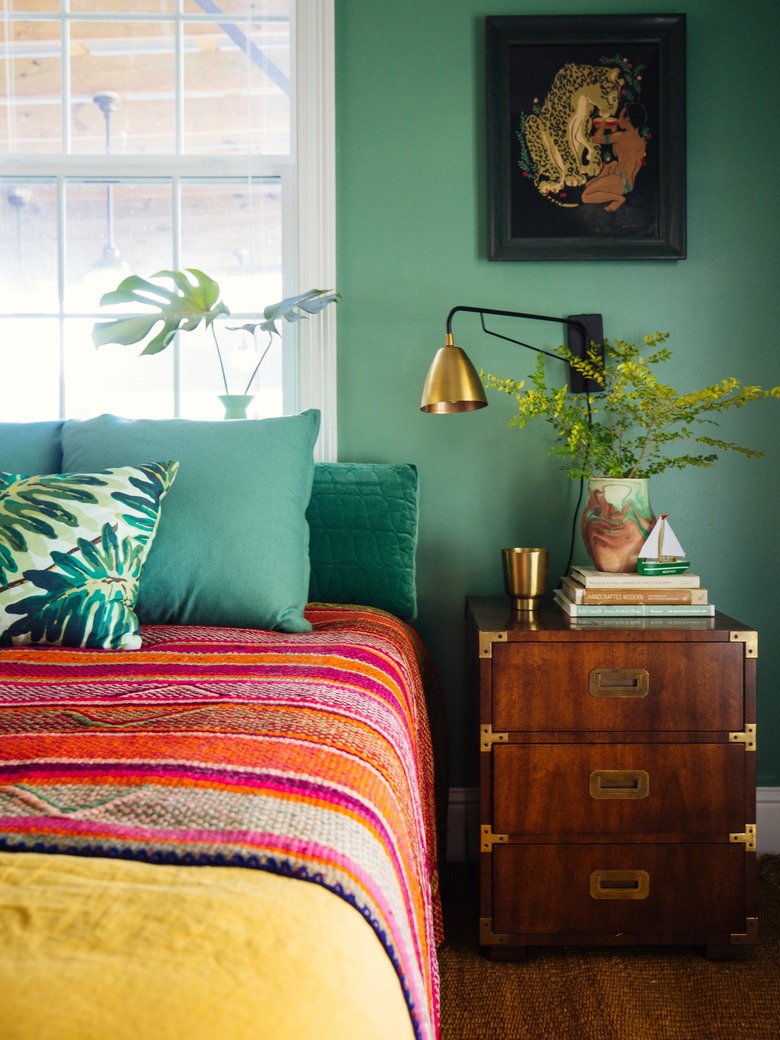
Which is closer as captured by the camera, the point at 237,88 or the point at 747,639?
the point at 747,639

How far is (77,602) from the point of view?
4.55 ft

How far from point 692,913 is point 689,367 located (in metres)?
1.34

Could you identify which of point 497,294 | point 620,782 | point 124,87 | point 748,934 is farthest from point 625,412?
point 124,87

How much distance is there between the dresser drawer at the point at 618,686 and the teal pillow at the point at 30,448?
1.05 meters

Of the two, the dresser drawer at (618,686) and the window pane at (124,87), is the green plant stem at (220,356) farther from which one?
the dresser drawer at (618,686)

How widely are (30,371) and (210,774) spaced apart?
1.87 m

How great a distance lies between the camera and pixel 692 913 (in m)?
1.65

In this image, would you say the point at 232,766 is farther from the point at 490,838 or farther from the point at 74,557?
the point at 490,838

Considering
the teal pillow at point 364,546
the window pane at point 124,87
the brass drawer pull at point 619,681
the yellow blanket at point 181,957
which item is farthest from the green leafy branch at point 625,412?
the yellow blanket at point 181,957

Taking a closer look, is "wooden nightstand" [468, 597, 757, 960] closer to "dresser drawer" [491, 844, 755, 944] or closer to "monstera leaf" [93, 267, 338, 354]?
"dresser drawer" [491, 844, 755, 944]

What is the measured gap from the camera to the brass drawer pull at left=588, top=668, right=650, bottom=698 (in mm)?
1640

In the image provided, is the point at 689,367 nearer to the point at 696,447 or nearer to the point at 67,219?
the point at 696,447

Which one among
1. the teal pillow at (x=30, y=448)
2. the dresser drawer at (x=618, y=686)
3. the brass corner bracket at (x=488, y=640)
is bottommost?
the dresser drawer at (x=618, y=686)

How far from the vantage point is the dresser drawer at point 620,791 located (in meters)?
1.64
